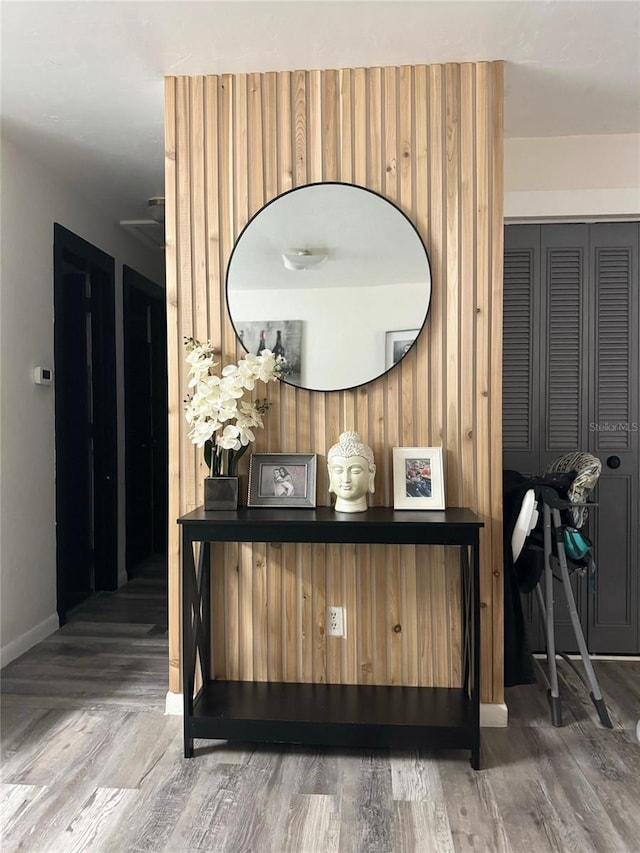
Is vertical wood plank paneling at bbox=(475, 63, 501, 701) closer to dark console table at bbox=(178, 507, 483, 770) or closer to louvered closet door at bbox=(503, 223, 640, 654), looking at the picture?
dark console table at bbox=(178, 507, 483, 770)

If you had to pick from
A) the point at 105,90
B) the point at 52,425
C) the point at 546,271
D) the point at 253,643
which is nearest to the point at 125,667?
the point at 253,643

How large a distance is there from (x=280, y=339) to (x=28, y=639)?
2.10m

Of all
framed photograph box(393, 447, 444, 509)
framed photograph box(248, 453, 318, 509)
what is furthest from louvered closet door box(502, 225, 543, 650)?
framed photograph box(248, 453, 318, 509)

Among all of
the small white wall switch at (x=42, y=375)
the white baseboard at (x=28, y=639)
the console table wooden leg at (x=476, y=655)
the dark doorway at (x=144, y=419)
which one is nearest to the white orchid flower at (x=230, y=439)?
the console table wooden leg at (x=476, y=655)

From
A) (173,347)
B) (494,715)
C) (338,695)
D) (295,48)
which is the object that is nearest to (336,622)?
(338,695)

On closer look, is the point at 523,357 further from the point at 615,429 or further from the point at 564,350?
the point at 615,429

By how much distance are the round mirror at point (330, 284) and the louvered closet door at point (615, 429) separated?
119 cm

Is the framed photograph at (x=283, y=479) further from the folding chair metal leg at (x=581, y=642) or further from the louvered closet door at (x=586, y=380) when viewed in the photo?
the louvered closet door at (x=586, y=380)

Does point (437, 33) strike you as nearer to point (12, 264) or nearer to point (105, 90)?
point (105, 90)

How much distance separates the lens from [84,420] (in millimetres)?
4004

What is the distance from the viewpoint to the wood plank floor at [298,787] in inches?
70.1

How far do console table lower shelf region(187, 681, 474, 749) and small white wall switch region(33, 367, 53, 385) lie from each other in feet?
6.13

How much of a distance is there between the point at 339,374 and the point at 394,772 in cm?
142

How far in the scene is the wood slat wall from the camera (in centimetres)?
239
